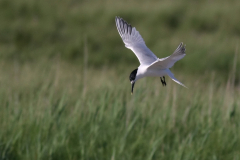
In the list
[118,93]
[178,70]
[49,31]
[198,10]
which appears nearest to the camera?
[118,93]

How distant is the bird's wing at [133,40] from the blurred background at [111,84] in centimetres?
60

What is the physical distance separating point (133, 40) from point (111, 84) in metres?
2.87

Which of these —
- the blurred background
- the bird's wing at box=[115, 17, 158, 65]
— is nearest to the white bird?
the bird's wing at box=[115, 17, 158, 65]

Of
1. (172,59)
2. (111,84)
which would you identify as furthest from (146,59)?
(111,84)

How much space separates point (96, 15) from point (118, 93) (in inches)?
256

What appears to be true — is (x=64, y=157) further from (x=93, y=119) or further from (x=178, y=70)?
(x=178, y=70)

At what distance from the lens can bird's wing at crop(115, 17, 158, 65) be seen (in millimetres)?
Result: 1791

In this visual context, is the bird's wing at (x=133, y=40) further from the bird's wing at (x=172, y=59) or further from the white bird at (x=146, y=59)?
the bird's wing at (x=172, y=59)

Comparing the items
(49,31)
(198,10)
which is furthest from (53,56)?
(198,10)

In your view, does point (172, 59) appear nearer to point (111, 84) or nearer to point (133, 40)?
point (133, 40)

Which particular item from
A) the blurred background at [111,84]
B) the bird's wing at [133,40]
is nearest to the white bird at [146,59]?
the bird's wing at [133,40]

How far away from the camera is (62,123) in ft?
12.0

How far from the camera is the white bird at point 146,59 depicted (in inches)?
53.5

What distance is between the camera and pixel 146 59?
5.46ft
